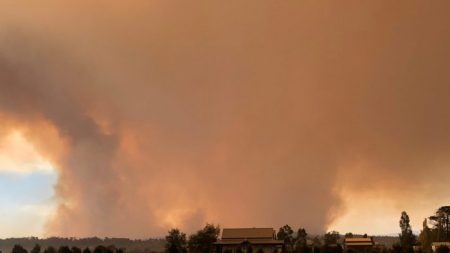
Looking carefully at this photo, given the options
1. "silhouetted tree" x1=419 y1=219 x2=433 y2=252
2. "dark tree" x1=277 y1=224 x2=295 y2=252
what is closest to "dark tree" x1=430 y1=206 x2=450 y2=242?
"silhouetted tree" x1=419 y1=219 x2=433 y2=252

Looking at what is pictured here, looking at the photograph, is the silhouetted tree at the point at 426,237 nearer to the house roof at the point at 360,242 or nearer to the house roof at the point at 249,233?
the house roof at the point at 360,242

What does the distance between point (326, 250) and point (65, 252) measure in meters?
54.1

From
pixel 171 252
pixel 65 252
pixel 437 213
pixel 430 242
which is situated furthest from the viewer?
pixel 437 213

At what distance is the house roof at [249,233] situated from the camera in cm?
14751

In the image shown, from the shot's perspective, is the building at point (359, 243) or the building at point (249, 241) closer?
the building at point (249, 241)

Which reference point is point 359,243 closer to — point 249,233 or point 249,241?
point 249,233

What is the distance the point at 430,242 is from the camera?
152 meters

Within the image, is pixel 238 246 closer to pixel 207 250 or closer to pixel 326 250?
pixel 207 250

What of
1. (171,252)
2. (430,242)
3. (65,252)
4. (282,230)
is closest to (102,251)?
(65,252)

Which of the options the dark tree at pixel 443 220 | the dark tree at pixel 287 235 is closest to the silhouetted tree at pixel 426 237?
the dark tree at pixel 443 220

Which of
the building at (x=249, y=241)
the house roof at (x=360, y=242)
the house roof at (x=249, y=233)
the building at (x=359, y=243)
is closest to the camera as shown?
the building at (x=249, y=241)

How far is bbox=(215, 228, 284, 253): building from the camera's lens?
138 metres

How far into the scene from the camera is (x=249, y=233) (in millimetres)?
150375

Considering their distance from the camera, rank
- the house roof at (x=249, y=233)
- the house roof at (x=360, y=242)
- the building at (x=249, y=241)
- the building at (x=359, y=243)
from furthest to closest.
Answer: the house roof at (x=360, y=242) < the building at (x=359, y=243) < the house roof at (x=249, y=233) < the building at (x=249, y=241)
